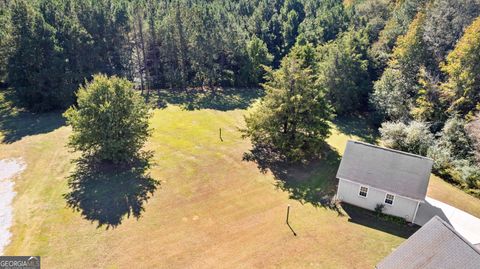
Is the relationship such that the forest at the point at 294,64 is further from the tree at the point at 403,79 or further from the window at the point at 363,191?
the window at the point at 363,191

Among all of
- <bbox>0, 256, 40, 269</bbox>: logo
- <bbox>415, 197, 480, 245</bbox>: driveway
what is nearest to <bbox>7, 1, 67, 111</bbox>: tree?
<bbox>0, 256, 40, 269</bbox>: logo

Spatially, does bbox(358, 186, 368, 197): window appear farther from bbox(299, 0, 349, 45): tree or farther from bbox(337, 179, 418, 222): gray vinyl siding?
bbox(299, 0, 349, 45): tree

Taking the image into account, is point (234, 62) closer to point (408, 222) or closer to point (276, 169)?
point (276, 169)

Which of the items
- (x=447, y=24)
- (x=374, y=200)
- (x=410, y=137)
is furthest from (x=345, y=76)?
(x=374, y=200)

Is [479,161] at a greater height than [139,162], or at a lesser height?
greater

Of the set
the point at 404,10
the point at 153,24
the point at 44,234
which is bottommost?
the point at 44,234

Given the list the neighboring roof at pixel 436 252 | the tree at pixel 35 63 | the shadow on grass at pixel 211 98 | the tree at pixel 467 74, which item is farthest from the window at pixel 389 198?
the tree at pixel 35 63

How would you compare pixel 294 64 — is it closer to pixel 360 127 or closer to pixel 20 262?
pixel 360 127

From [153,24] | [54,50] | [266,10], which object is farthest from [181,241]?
[266,10]
